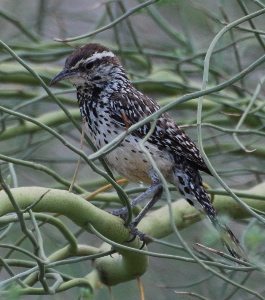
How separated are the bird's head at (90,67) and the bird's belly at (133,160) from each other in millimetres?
486

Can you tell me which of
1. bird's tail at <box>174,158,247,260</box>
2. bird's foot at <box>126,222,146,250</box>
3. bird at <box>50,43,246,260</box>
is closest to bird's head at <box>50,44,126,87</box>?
bird at <box>50,43,246,260</box>

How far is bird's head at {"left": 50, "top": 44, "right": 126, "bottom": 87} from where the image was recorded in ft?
13.3

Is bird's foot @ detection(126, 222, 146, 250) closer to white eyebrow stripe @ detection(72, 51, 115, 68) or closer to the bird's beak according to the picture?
the bird's beak

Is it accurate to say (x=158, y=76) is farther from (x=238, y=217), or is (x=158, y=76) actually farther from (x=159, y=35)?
(x=159, y=35)

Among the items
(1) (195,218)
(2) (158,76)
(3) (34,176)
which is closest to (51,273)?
(1) (195,218)

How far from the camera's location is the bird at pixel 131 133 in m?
4.00

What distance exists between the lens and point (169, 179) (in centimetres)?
432

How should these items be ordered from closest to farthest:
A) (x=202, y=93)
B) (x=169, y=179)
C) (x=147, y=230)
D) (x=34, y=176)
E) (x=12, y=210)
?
(x=202, y=93) → (x=12, y=210) → (x=147, y=230) → (x=169, y=179) → (x=34, y=176)

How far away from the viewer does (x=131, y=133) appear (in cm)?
398

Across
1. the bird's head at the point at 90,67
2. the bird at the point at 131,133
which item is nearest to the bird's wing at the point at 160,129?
the bird at the point at 131,133

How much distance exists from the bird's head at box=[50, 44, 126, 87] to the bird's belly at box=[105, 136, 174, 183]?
0.49m

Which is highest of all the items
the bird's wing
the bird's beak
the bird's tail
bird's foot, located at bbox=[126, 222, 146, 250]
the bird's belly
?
the bird's beak

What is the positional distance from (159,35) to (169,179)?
3.59m

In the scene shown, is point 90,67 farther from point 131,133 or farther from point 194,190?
point 194,190
